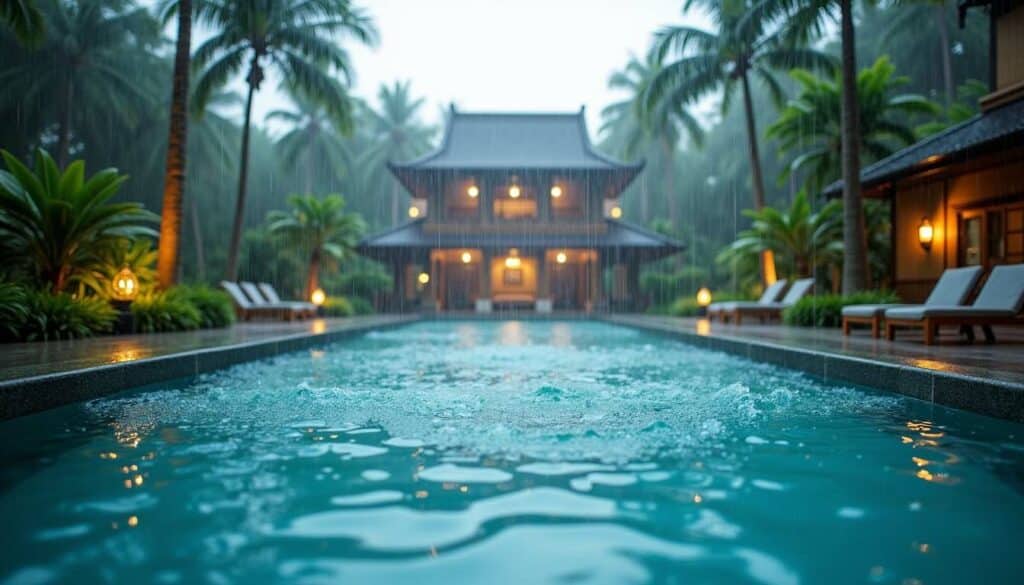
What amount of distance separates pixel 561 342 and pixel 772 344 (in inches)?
186

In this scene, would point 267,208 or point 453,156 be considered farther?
point 267,208

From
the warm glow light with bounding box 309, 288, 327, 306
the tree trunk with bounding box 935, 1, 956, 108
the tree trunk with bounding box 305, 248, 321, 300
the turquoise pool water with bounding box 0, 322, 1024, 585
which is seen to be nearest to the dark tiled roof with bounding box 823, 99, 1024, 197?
the turquoise pool water with bounding box 0, 322, 1024, 585

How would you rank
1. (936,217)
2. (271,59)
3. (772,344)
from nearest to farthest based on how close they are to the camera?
(772,344) < (936,217) < (271,59)

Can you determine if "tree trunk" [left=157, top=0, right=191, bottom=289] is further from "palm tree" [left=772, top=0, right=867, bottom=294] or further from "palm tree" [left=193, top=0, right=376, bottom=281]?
"palm tree" [left=772, top=0, right=867, bottom=294]

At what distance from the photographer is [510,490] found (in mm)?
2781

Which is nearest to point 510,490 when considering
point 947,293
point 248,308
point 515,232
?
point 947,293

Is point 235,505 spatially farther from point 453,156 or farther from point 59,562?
point 453,156

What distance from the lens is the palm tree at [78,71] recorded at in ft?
78.7

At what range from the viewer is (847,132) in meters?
11.9

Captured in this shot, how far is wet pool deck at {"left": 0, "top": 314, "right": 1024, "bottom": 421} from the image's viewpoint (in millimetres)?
4230

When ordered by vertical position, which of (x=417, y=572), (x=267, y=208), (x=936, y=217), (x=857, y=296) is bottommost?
(x=417, y=572)

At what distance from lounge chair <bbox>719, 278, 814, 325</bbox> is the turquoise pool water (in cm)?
893

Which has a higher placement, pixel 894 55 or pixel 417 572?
pixel 894 55

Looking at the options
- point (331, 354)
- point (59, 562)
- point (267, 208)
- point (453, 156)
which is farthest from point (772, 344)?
point (267, 208)
